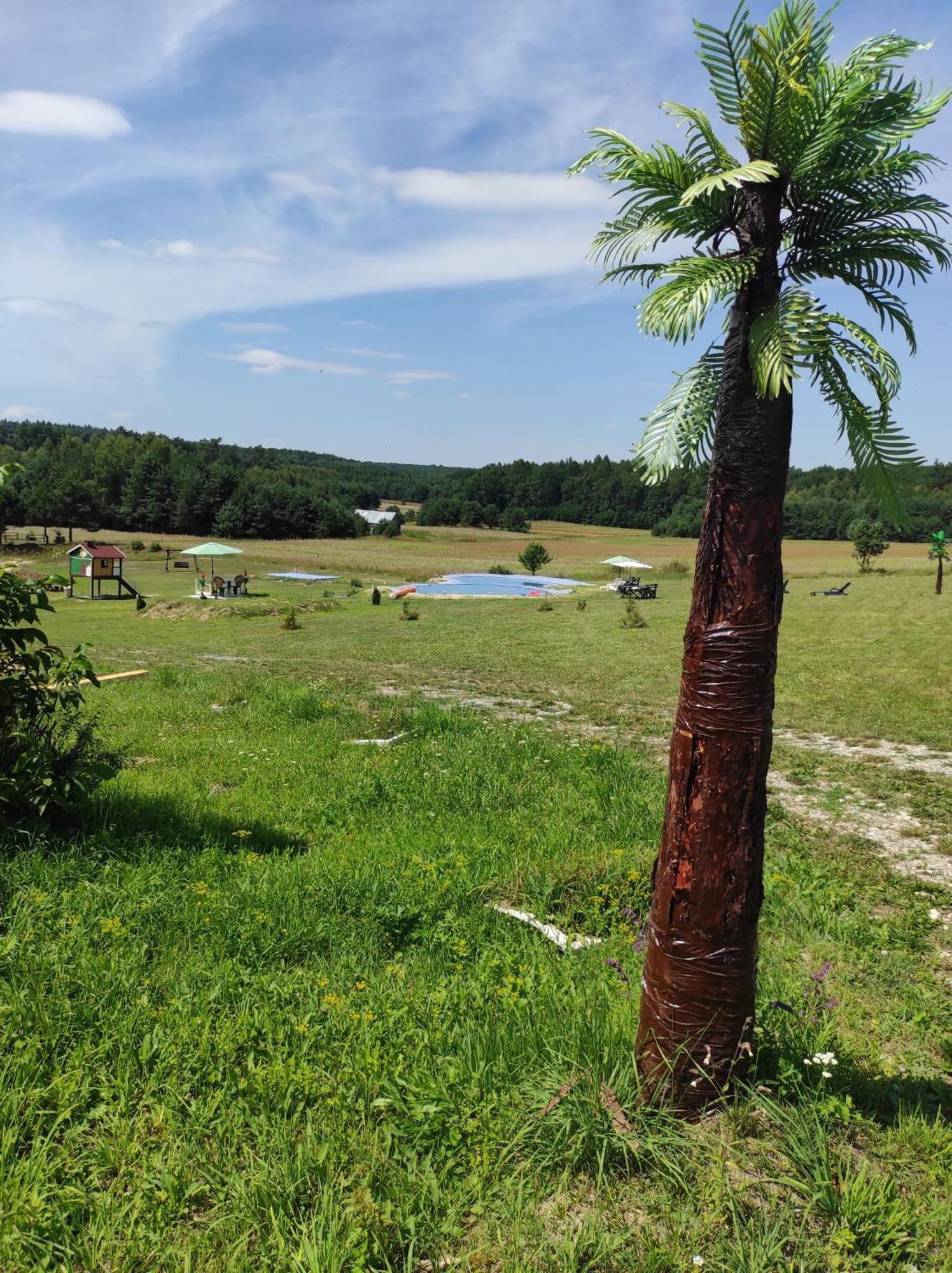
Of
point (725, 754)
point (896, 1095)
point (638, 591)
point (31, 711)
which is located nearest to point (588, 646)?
point (31, 711)

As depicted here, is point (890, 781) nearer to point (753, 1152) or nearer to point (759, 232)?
point (753, 1152)

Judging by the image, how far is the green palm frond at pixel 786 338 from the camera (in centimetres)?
222

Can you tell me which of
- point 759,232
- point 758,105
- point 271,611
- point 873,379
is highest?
point 758,105

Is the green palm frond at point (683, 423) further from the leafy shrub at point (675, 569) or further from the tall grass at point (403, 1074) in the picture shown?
the leafy shrub at point (675, 569)

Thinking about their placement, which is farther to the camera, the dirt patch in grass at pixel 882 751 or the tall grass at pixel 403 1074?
the dirt patch in grass at pixel 882 751

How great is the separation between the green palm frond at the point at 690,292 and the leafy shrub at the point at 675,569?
50.2 m

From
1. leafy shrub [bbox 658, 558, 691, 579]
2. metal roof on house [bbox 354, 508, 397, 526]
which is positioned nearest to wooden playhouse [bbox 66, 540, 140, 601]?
leafy shrub [bbox 658, 558, 691, 579]

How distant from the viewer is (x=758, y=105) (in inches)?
89.7

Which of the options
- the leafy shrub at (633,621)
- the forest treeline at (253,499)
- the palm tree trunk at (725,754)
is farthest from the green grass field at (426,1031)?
Answer: the forest treeline at (253,499)

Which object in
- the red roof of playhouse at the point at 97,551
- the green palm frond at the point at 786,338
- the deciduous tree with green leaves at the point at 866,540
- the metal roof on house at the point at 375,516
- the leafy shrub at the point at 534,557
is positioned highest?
the metal roof on house at the point at 375,516

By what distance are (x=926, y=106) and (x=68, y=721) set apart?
5.94 metres

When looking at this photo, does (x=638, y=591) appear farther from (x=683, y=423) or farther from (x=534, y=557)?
(x=683, y=423)

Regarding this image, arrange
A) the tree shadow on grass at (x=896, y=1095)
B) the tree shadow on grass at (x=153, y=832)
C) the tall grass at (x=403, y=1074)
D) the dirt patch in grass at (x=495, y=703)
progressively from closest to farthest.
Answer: the tall grass at (x=403, y=1074) < the tree shadow on grass at (x=896, y=1095) < the tree shadow on grass at (x=153, y=832) < the dirt patch in grass at (x=495, y=703)

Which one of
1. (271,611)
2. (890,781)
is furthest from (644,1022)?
(271,611)
